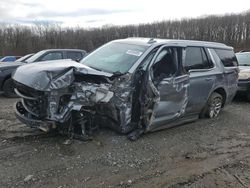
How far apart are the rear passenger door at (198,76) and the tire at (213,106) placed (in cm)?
35

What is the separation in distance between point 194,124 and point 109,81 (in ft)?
8.69

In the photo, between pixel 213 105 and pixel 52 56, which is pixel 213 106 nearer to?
pixel 213 105

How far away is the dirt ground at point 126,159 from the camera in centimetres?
401

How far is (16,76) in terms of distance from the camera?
4.95 m

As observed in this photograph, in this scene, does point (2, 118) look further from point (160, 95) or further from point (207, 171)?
point (207, 171)

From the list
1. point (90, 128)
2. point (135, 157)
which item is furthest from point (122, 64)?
point (135, 157)

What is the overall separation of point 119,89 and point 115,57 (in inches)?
38.7

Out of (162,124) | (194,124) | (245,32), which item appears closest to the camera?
(162,124)

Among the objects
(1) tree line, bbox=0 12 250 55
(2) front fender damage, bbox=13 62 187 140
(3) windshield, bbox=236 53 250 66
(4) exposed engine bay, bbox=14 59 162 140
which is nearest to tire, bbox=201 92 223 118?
(2) front fender damage, bbox=13 62 187 140

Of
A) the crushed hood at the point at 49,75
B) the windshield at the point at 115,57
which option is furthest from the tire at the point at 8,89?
the crushed hood at the point at 49,75

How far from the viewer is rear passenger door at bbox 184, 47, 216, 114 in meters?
6.14

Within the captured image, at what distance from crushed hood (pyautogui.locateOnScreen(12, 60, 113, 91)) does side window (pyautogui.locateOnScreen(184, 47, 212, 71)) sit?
1.95m

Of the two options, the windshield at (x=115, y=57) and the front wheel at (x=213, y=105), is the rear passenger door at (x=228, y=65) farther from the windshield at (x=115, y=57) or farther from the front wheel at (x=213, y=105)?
the windshield at (x=115, y=57)

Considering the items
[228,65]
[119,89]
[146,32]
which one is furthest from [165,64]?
[146,32]
